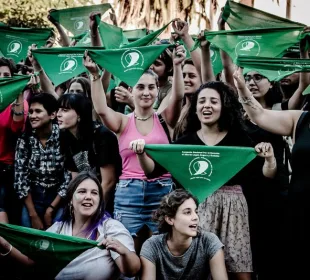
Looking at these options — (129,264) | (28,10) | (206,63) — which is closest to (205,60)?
(206,63)

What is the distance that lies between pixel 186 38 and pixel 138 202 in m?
1.77

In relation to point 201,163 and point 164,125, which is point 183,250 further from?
point 164,125

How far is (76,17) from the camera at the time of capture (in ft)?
26.2

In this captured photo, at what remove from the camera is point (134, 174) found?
510cm

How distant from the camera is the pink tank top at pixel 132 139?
201 inches

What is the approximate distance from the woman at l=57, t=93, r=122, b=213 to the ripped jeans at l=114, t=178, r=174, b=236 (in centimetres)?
42

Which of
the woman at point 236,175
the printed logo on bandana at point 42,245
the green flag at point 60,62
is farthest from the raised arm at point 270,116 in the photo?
the green flag at point 60,62

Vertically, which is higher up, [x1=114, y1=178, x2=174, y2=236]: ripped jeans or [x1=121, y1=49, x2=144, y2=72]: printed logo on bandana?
[x1=121, y1=49, x2=144, y2=72]: printed logo on bandana

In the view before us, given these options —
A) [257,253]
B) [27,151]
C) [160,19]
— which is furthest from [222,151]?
[160,19]

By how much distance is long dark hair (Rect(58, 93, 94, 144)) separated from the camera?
552 centimetres

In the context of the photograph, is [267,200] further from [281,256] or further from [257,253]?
[281,256]

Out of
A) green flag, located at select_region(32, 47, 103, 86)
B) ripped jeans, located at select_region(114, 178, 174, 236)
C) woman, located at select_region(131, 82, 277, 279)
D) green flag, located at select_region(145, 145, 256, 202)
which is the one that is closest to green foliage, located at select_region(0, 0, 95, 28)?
green flag, located at select_region(32, 47, 103, 86)

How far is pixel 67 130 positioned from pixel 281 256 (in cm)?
221

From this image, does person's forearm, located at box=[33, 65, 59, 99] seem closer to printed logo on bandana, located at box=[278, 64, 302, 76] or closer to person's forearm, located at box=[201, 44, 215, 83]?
person's forearm, located at box=[201, 44, 215, 83]
